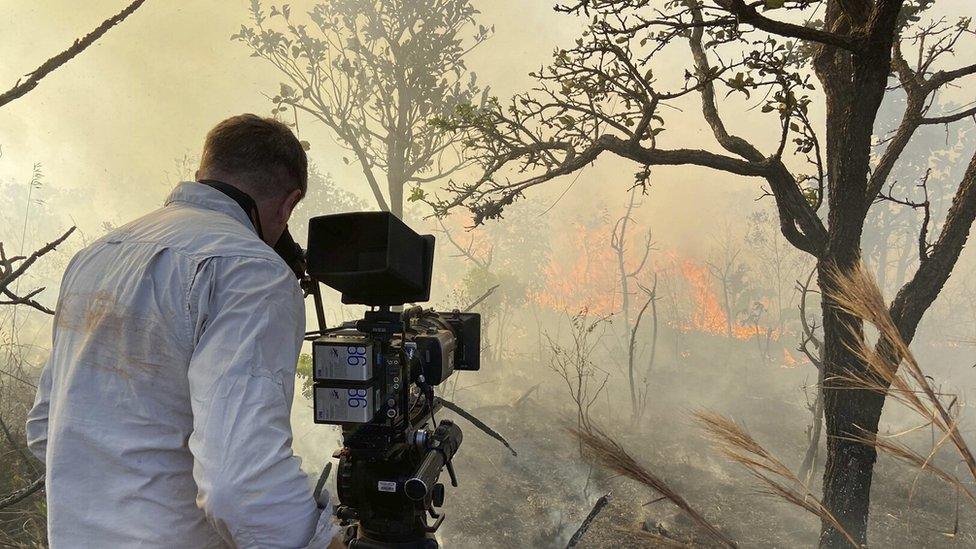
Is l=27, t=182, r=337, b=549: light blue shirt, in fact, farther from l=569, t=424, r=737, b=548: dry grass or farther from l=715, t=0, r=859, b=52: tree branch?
l=715, t=0, r=859, b=52: tree branch

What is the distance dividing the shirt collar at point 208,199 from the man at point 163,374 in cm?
6

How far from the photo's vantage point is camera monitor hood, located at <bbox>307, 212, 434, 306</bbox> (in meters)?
1.46

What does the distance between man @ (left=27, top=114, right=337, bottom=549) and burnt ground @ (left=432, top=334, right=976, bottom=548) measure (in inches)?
139

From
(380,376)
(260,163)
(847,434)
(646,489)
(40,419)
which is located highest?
(260,163)

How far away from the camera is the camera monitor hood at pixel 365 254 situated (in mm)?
1456

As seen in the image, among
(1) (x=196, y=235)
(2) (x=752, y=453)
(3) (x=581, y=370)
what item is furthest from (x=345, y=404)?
(3) (x=581, y=370)

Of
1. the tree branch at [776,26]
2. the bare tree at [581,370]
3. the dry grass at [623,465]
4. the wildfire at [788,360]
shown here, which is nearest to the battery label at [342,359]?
the dry grass at [623,465]

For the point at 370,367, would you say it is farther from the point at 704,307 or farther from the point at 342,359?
the point at 704,307

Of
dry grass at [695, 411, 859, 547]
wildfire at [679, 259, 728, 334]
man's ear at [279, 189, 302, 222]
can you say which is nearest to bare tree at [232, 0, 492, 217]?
man's ear at [279, 189, 302, 222]

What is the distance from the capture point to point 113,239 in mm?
1316

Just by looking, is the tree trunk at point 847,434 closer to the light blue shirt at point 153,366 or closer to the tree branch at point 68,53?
the light blue shirt at point 153,366

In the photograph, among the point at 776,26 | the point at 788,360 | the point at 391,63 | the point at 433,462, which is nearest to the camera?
the point at 433,462

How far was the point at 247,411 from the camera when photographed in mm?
1025

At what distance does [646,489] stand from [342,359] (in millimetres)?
7467
